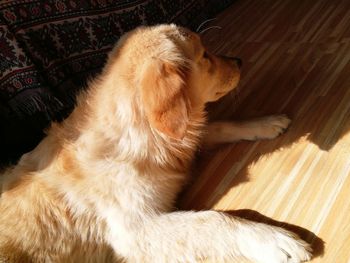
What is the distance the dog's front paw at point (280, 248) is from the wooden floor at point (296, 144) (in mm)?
49

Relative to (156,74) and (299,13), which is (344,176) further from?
(299,13)

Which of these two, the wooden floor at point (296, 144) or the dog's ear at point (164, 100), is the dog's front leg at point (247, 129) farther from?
the dog's ear at point (164, 100)

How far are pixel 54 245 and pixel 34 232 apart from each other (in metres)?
0.08

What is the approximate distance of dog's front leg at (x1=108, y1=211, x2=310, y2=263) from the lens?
4.19ft

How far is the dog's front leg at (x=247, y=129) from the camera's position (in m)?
1.70

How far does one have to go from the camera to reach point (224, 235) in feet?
4.36

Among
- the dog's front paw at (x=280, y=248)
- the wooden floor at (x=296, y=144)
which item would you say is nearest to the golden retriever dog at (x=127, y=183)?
the dog's front paw at (x=280, y=248)

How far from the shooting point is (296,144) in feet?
5.29

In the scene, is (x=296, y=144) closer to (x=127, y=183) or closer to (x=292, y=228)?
(x=292, y=228)

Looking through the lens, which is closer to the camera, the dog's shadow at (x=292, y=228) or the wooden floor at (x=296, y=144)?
the dog's shadow at (x=292, y=228)

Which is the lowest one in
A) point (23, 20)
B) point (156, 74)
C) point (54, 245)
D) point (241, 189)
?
point (241, 189)

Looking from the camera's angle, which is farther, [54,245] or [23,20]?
[23,20]

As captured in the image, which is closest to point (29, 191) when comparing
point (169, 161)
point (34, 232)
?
point (34, 232)

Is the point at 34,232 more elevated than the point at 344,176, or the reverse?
the point at 34,232
